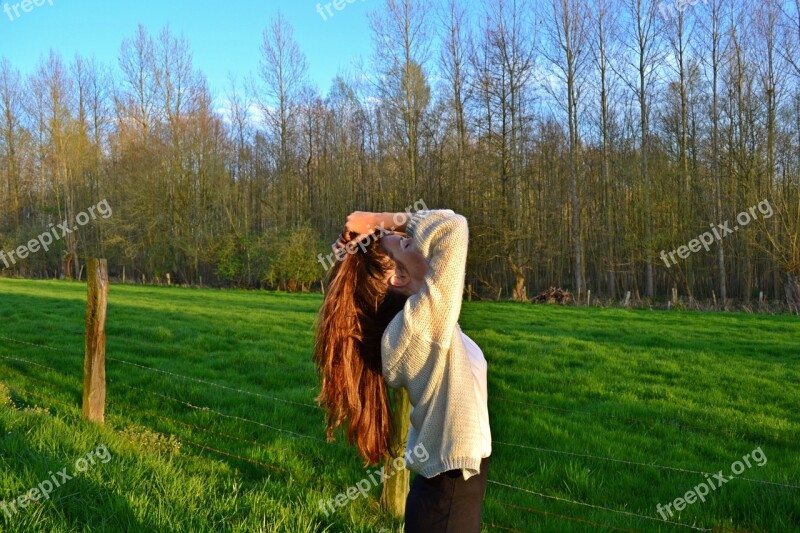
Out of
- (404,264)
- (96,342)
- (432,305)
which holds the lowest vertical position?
(96,342)

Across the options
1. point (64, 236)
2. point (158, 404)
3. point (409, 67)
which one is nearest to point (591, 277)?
point (409, 67)

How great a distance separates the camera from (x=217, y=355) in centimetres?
1097

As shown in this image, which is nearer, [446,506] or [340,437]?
[446,506]

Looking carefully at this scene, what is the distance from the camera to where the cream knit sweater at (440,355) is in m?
1.87

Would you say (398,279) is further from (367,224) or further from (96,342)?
(96,342)

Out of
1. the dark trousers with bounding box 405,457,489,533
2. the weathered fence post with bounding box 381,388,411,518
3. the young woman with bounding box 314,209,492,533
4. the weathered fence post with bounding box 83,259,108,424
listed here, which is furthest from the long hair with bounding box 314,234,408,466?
the weathered fence post with bounding box 83,259,108,424

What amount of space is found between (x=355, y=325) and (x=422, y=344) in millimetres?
373

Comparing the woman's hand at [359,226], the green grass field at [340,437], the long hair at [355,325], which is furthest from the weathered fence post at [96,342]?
the woman's hand at [359,226]

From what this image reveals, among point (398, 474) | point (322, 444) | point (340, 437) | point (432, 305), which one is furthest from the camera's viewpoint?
point (340, 437)

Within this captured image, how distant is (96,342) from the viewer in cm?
613

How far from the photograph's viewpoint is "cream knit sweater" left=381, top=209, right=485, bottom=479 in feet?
6.12

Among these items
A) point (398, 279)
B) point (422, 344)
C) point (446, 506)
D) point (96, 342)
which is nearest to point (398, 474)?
point (446, 506)

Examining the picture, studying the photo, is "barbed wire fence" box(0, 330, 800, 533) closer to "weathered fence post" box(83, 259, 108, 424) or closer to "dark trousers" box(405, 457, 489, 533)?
"weathered fence post" box(83, 259, 108, 424)

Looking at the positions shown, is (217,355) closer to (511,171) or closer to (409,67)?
(511,171)
